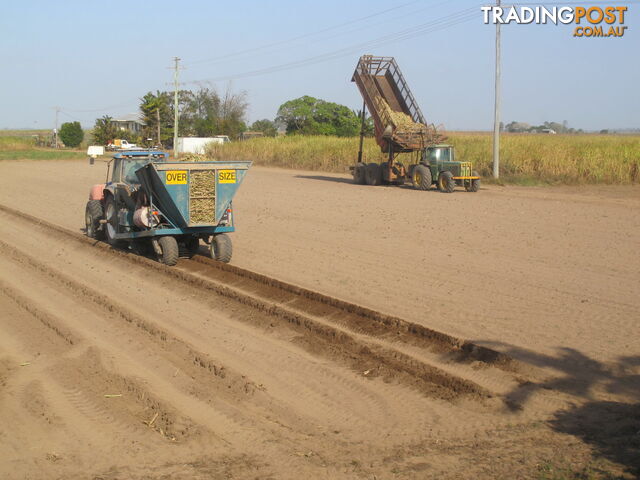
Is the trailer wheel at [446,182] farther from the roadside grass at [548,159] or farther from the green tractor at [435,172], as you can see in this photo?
the roadside grass at [548,159]

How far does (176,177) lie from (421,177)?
1567 cm

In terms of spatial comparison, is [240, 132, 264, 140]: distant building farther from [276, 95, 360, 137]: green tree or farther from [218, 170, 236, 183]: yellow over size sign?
[218, 170, 236, 183]: yellow over size sign

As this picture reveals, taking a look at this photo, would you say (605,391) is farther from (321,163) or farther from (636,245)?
(321,163)

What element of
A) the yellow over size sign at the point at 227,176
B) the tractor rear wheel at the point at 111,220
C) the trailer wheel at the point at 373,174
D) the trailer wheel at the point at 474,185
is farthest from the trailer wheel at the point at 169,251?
the trailer wheel at the point at 373,174

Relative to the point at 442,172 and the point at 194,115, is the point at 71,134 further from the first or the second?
the point at 442,172

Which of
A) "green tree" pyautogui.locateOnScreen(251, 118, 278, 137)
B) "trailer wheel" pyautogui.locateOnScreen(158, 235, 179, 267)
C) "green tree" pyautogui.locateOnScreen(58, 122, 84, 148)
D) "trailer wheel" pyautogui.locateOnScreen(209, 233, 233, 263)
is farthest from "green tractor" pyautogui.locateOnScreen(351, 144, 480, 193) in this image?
"green tree" pyautogui.locateOnScreen(58, 122, 84, 148)

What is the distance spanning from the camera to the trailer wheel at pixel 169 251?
12453 mm

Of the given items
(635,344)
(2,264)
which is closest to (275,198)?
(2,264)

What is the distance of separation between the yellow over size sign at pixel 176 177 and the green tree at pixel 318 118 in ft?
191

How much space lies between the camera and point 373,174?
29.2 metres

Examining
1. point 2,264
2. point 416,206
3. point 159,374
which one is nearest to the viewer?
point 159,374

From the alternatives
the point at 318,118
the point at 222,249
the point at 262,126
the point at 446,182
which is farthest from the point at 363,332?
the point at 262,126

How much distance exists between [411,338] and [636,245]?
760 cm

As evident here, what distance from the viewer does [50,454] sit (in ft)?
17.2
